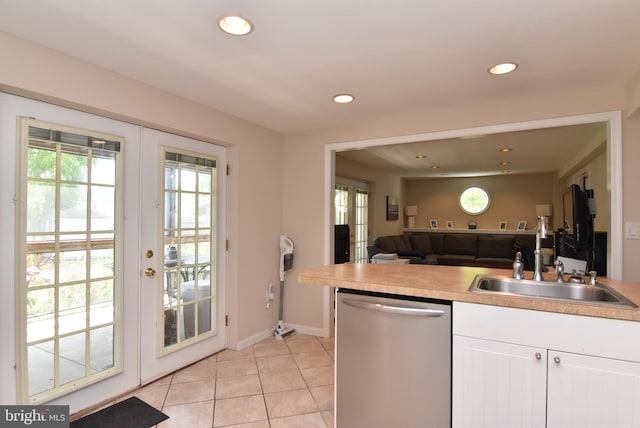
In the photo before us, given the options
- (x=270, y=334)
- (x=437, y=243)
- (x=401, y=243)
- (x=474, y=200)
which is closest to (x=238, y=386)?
(x=270, y=334)

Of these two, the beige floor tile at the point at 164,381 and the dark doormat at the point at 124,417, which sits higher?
the dark doormat at the point at 124,417

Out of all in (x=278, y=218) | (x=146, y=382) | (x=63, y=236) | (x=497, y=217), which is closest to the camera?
(x=63, y=236)

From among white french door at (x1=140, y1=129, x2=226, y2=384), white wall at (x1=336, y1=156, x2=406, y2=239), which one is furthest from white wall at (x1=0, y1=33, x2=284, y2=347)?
white wall at (x1=336, y1=156, x2=406, y2=239)

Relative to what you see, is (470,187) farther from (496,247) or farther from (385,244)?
(385,244)

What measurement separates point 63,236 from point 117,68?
112 cm

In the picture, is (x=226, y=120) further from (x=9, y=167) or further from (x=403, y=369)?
(x=403, y=369)

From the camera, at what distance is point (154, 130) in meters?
2.60

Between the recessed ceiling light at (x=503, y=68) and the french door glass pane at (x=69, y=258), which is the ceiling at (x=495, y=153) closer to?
the recessed ceiling light at (x=503, y=68)

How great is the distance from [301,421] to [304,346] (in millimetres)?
1245

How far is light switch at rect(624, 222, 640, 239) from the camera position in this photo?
240cm

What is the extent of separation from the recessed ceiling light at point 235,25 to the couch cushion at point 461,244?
682cm

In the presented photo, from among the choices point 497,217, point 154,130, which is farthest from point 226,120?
point 497,217

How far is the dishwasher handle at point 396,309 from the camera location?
1.62 m

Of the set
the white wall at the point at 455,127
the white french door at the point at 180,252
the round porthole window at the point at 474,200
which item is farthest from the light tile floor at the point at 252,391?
the round porthole window at the point at 474,200
